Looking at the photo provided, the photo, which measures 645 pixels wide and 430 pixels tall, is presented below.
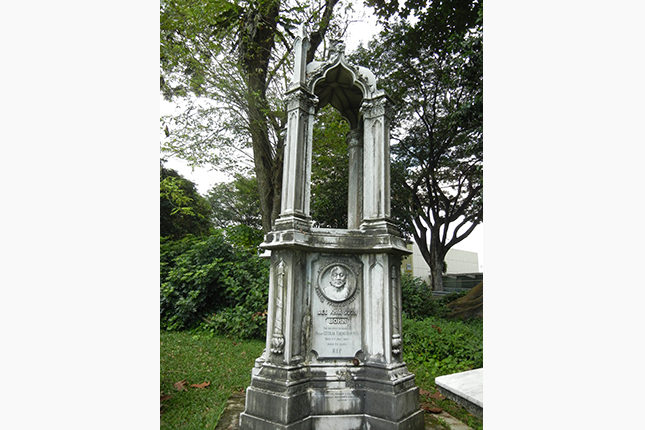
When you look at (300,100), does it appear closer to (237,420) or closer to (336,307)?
(336,307)

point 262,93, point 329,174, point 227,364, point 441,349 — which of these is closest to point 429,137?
point 329,174

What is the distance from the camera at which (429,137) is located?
16.6 metres

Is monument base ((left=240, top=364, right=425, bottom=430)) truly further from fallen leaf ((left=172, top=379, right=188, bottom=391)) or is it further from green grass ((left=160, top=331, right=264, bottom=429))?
fallen leaf ((left=172, top=379, right=188, bottom=391))

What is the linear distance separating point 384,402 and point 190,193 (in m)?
17.8

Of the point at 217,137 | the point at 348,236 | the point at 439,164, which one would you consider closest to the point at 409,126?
the point at 439,164

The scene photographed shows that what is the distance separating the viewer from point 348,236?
14.0 feet

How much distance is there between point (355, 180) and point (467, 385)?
281cm

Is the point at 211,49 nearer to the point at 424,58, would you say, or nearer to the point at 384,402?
the point at 424,58

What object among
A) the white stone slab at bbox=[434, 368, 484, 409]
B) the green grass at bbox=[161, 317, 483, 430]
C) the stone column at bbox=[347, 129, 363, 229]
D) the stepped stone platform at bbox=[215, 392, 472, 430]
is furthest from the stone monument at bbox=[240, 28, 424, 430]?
the green grass at bbox=[161, 317, 483, 430]

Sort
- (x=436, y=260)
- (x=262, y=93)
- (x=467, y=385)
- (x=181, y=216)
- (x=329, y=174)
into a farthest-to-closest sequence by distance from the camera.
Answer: (x=181, y=216) < (x=436, y=260) < (x=329, y=174) < (x=262, y=93) < (x=467, y=385)

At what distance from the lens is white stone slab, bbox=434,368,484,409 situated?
319 cm

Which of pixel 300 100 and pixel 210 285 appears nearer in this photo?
pixel 300 100

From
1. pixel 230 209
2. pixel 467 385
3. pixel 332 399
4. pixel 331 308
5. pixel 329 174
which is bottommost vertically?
pixel 332 399

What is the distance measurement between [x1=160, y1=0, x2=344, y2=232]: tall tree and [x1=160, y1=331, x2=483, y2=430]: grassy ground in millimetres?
4031
